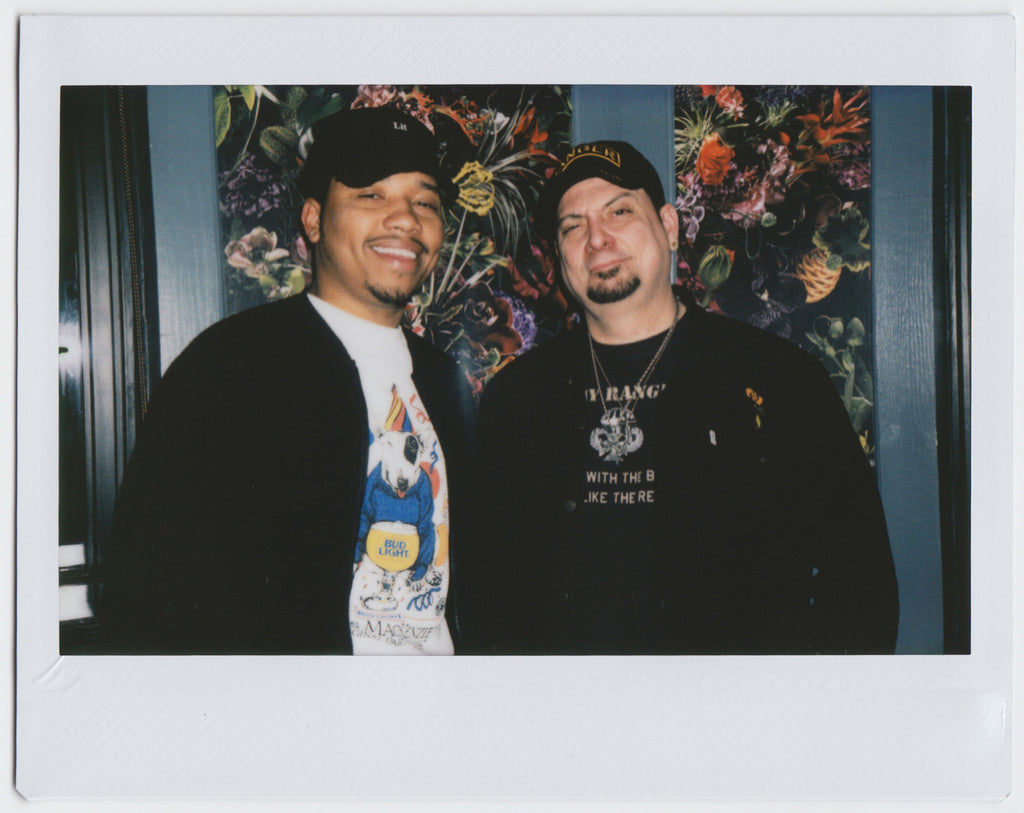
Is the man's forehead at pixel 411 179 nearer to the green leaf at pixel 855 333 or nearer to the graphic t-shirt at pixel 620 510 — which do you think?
the graphic t-shirt at pixel 620 510

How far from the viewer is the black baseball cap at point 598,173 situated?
119cm

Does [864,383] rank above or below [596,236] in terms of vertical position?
below

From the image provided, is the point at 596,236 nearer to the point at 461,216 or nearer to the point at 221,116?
the point at 461,216

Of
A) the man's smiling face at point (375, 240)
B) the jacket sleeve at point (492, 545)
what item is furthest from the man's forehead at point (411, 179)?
the jacket sleeve at point (492, 545)

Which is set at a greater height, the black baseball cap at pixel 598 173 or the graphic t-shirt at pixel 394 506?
the black baseball cap at pixel 598 173

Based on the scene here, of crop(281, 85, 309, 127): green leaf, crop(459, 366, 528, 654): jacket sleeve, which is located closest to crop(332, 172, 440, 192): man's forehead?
crop(281, 85, 309, 127): green leaf

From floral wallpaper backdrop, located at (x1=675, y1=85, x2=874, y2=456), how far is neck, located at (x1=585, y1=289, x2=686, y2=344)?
0.20 ft

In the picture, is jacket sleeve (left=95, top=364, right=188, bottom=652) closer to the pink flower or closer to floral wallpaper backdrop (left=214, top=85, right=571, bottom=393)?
floral wallpaper backdrop (left=214, top=85, right=571, bottom=393)

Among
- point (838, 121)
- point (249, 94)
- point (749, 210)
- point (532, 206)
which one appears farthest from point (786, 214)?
point (249, 94)

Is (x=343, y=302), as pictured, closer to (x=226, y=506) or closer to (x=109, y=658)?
(x=226, y=506)

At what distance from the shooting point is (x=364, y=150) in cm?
120

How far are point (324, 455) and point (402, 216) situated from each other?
1.32ft

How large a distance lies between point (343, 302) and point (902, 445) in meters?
0.95
